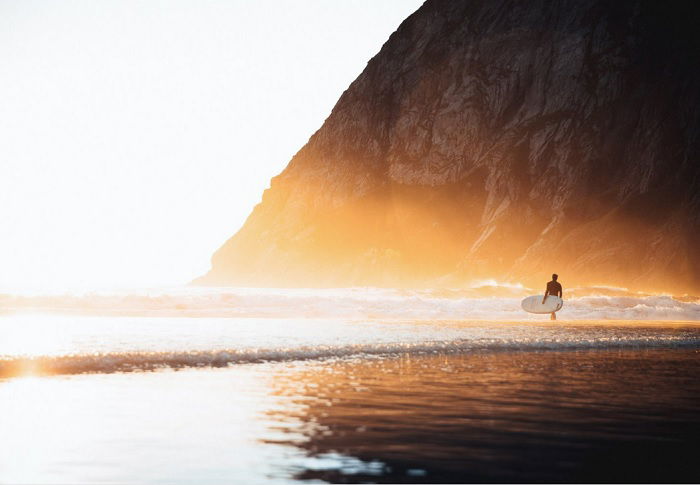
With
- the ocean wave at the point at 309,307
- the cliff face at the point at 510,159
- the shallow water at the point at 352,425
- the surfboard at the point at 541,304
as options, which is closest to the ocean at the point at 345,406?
the shallow water at the point at 352,425

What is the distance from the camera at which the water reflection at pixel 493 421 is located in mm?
8086

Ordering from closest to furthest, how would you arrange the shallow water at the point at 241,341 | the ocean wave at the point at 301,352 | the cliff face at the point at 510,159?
the ocean wave at the point at 301,352, the shallow water at the point at 241,341, the cliff face at the point at 510,159

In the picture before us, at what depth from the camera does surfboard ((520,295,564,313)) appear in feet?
128

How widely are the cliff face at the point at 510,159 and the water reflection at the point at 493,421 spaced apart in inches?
2549

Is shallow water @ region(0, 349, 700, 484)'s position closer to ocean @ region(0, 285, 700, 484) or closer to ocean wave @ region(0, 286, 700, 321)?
ocean @ region(0, 285, 700, 484)

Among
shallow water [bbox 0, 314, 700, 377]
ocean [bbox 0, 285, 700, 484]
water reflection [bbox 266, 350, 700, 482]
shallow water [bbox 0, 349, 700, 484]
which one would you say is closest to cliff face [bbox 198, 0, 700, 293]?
shallow water [bbox 0, 314, 700, 377]

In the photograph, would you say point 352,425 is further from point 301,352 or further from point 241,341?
point 241,341

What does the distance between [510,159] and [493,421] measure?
84.4 m

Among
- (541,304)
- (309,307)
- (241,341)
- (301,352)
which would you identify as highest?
(541,304)

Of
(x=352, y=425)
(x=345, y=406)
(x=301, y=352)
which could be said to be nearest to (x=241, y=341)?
(x=301, y=352)

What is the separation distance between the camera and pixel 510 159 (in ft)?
304

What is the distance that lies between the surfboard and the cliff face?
3819cm

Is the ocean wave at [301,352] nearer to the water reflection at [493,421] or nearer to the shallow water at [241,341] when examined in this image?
the shallow water at [241,341]

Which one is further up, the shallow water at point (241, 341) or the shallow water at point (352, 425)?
the shallow water at point (241, 341)
